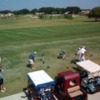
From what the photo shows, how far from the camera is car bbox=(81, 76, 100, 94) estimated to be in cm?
1588

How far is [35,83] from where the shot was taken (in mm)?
14211

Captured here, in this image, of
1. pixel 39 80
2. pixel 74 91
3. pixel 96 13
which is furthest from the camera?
pixel 96 13

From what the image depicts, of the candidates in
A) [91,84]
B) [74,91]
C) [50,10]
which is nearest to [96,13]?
[91,84]

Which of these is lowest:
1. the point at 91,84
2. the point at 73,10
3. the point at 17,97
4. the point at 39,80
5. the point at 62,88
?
the point at 73,10

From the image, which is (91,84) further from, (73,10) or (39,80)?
(73,10)

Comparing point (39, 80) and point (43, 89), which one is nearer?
point (43, 89)

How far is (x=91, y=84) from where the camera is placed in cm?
1616

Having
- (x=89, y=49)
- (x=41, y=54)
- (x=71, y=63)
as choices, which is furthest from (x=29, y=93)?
(x=89, y=49)

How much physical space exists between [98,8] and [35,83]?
8947 centimetres

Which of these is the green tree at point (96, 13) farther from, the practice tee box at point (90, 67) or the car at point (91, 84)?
the car at point (91, 84)

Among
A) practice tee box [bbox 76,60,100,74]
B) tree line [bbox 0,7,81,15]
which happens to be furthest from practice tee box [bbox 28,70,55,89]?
tree line [bbox 0,7,81,15]

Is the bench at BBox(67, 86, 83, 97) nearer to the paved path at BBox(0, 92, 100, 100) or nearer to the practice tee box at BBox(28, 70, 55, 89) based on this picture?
the practice tee box at BBox(28, 70, 55, 89)

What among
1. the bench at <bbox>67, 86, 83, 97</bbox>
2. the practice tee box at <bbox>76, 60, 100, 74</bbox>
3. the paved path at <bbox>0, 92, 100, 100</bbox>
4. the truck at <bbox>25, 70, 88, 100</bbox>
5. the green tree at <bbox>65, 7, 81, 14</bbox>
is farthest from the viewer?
the green tree at <bbox>65, 7, 81, 14</bbox>

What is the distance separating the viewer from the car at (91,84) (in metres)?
15.9
